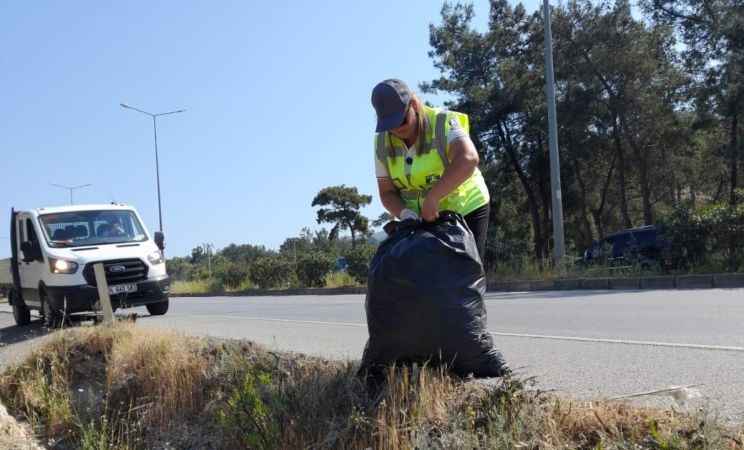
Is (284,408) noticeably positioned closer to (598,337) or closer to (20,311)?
(598,337)

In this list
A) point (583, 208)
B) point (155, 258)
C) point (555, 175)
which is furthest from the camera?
point (583, 208)

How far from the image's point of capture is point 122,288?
32.6 feet

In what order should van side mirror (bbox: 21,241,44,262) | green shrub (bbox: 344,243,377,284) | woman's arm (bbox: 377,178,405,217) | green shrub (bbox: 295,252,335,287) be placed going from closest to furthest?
1. woman's arm (bbox: 377,178,405,217)
2. van side mirror (bbox: 21,241,44,262)
3. green shrub (bbox: 344,243,377,284)
4. green shrub (bbox: 295,252,335,287)

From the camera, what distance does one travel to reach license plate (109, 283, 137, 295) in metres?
9.85

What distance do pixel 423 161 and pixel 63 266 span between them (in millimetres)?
7449

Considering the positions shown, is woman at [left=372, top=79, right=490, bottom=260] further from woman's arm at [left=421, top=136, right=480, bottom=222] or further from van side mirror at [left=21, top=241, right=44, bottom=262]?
van side mirror at [left=21, top=241, right=44, bottom=262]

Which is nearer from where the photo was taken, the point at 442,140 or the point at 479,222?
the point at 442,140

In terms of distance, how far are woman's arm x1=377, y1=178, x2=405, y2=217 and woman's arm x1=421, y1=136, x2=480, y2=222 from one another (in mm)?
399

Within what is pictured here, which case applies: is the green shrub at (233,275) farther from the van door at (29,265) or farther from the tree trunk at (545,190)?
the van door at (29,265)

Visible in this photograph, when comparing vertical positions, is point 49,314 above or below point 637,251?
below

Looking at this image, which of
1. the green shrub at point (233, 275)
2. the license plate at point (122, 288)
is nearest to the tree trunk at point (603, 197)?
the green shrub at point (233, 275)

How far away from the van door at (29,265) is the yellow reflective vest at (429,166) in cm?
771

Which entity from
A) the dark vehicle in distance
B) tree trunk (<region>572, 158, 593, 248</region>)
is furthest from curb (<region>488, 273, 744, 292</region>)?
tree trunk (<region>572, 158, 593, 248</region>)

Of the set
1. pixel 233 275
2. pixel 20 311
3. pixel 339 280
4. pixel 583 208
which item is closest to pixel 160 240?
pixel 20 311
